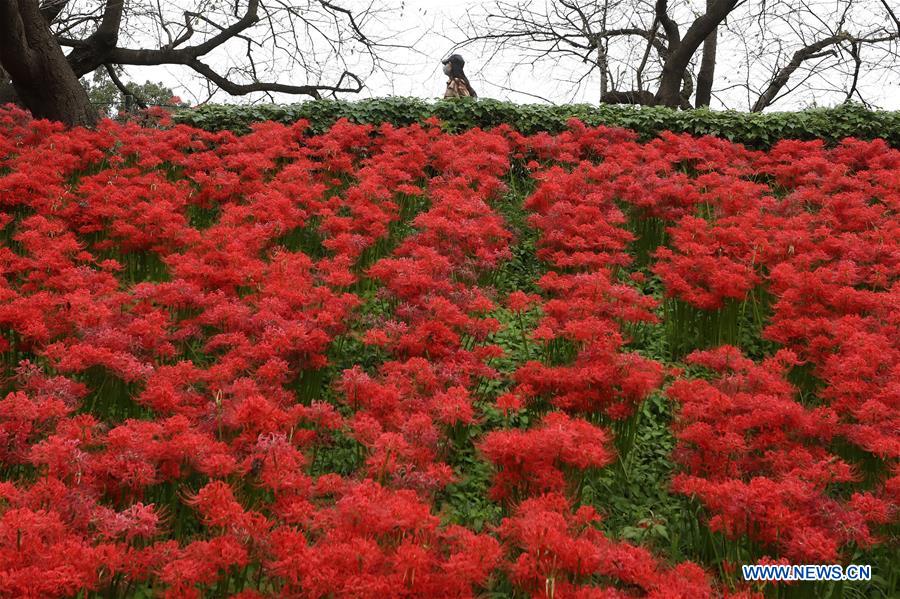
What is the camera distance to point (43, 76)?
1000cm

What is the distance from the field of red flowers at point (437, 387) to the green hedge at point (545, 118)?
224 centimetres

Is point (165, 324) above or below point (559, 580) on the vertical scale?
above

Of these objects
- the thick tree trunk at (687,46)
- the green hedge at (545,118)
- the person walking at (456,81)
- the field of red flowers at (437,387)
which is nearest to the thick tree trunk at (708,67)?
the thick tree trunk at (687,46)

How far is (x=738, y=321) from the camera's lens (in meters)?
6.05

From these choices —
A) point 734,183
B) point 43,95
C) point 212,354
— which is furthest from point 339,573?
point 43,95

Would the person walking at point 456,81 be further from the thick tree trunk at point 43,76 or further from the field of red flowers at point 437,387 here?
the thick tree trunk at point 43,76

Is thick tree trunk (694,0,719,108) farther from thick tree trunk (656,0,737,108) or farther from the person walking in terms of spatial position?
the person walking

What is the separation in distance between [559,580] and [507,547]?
0.32m

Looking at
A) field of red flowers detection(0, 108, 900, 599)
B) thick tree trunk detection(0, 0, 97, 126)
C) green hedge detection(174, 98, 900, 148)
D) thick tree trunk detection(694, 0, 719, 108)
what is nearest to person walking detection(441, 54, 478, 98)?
green hedge detection(174, 98, 900, 148)

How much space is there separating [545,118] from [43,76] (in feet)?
21.7

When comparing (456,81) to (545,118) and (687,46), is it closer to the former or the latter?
(545,118)

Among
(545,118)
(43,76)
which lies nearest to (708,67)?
(545,118)

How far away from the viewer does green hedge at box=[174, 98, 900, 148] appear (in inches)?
413

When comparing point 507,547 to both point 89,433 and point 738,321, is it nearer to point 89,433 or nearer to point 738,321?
point 89,433
